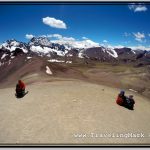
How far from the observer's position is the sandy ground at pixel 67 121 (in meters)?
14.0

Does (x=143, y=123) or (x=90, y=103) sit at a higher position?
(x=90, y=103)

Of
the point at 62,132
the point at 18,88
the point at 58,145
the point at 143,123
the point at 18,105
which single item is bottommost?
the point at 58,145

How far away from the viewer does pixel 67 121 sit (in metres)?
15.6

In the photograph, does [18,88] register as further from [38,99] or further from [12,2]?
[12,2]

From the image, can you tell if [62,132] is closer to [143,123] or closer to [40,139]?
[40,139]

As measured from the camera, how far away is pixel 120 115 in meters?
17.4

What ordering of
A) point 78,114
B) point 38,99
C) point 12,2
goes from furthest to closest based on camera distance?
point 38,99, point 78,114, point 12,2

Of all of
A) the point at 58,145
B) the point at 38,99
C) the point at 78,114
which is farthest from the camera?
the point at 38,99

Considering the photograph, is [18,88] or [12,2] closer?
[12,2]

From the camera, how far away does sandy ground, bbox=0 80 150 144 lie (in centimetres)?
1401

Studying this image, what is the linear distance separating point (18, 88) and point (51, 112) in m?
6.18

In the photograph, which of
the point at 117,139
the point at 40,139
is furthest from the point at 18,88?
the point at 117,139

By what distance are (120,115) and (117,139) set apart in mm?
3563

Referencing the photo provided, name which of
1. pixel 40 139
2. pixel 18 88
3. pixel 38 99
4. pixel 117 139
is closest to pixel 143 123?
pixel 117 139
